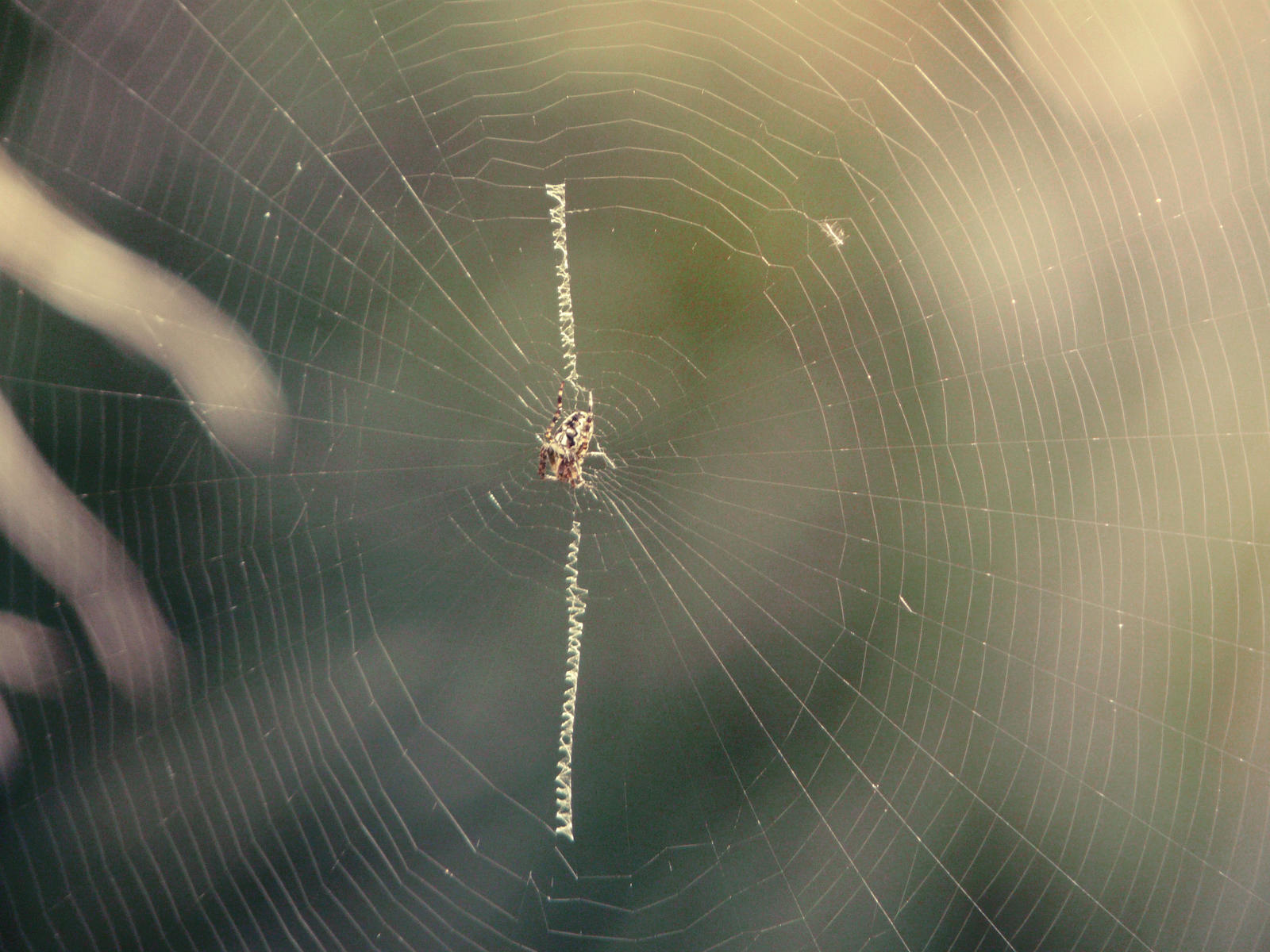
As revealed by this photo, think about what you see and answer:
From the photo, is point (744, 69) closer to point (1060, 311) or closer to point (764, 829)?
point (1060, 311)

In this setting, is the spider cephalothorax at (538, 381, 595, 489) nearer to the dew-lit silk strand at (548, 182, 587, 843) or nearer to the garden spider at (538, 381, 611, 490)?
the garden spider at (538, 381, 611, 490)

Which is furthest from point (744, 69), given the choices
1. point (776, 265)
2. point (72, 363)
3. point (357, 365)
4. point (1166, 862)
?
point (1166, 862)

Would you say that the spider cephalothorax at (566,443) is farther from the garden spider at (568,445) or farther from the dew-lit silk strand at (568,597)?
the dew-lit silk strand at (568,597)

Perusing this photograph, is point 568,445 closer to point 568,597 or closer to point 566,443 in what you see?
point 566,443

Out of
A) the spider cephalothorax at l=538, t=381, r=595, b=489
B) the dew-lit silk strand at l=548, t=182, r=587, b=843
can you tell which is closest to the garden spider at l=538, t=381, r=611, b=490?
the spider cephalothorax at l=538, t=381, r=595, b=489

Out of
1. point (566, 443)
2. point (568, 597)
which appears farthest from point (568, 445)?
point (568, 597)

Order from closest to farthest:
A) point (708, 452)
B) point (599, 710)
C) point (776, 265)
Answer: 1. point (776, 265)
2. point (708, 452)
3. point (599, 710)
